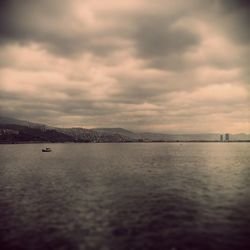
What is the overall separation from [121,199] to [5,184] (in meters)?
32.5

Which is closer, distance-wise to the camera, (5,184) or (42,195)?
(42,195)

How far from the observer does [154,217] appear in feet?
122

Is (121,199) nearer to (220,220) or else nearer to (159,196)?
(159,196)

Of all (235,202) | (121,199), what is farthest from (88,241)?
(235,202)

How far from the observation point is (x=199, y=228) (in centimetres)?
3284

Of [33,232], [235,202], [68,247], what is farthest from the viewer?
[235,202]

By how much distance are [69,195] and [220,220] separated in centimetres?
2823

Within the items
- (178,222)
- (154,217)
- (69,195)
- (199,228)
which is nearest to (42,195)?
(69,195)

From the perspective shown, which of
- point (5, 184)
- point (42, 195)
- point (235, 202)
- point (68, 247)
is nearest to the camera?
point (68, 247)

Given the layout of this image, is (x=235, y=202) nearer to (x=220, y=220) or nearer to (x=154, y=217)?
(x=220, y=220)

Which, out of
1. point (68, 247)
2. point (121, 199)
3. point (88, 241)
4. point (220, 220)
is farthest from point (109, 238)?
point (121, 199)

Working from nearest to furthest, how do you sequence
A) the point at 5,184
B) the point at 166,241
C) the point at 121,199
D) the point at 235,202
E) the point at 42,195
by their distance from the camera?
the point at 166,241 → the point at 235,202 → the point at 121,199 → the point at 42,195 → the point at 5,184

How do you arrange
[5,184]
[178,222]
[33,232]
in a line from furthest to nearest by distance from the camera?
1. [5,184]
2. [178,222]
3. [33,232]

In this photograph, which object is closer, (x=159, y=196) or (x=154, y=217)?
(x=154, y=217)
